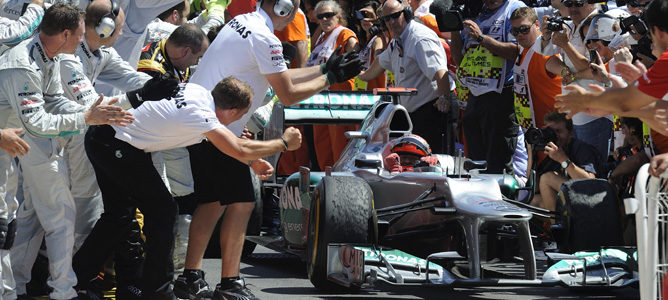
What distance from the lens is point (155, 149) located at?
7.23 meters

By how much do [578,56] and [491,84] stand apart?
47.9 inches

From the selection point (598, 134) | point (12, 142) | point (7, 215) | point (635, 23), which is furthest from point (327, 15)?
point (12, 142)

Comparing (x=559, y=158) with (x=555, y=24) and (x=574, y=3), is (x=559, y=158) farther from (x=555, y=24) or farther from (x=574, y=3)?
(x=574, y=3)

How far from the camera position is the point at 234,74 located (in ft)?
25.2

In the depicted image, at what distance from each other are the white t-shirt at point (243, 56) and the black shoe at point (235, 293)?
3.32 ft

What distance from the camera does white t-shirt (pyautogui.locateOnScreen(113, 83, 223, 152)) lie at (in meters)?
7.02

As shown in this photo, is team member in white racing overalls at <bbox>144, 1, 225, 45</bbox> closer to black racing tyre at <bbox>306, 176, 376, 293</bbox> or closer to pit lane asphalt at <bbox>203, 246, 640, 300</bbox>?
pit lane asphalt at <bbox>203, 246, 640, 300</bbox>

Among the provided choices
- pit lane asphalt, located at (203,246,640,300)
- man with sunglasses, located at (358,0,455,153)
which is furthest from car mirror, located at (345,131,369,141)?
man with sunglasses, located at (358,0,455,153)

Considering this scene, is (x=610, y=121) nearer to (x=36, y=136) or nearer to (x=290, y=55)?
(x=290, y=55)

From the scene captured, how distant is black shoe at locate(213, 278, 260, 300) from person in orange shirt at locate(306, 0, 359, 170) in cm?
453

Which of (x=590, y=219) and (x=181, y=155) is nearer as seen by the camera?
(x=590, y=219)

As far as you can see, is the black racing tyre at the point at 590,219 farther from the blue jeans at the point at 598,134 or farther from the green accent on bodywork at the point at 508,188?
the blue jeans at the point at 598,134

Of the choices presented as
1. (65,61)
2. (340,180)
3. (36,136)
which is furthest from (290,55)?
(36,136)

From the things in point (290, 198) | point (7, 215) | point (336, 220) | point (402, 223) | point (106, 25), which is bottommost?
point (402, 223)
